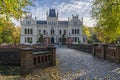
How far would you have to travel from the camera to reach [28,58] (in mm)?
10117

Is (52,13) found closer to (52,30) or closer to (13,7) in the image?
(52,30)

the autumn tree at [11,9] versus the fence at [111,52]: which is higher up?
the autumn tree at [11,9]

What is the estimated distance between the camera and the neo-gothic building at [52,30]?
75625 millimetres

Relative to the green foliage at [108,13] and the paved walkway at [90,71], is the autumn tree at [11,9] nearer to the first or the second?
the paved walkway at [90,71]

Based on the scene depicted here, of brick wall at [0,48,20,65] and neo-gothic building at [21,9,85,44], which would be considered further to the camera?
neo-gothic building at [21,9,85,44]

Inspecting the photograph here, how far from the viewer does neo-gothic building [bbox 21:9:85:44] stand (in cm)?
7562

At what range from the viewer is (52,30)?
76.8 m

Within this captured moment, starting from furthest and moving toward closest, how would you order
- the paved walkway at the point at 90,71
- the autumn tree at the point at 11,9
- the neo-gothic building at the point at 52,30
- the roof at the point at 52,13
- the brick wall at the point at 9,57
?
the roof at the point at 52,13
the neo-gothic building at the point at 52,30
the brick wall at the point at 9,57
the autumn tree at the point at 11,9
the paved walkway at the point at 90,71

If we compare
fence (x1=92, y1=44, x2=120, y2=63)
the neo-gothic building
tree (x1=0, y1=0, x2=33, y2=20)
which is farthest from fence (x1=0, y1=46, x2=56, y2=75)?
the neo-gothic building

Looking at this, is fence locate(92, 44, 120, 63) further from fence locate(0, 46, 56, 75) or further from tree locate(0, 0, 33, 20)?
tree locate(0, 0, 33, 20)

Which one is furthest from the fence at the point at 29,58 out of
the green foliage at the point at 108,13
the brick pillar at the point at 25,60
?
the green foliage at the point at 108,13

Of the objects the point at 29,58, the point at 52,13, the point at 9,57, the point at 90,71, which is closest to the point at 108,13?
the point at 9,57

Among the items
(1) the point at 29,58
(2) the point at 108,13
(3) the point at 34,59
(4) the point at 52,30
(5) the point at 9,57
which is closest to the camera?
(1) the point at 29,58

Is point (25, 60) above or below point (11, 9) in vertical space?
below
